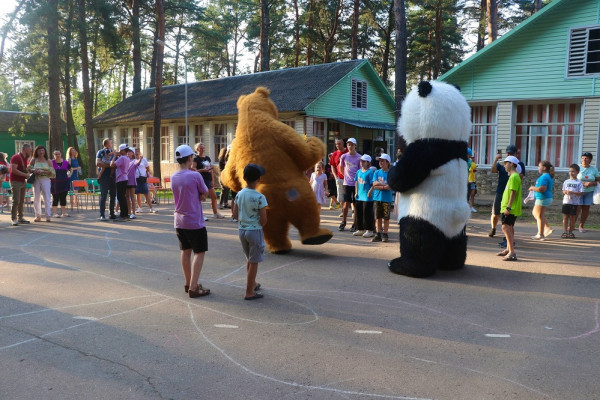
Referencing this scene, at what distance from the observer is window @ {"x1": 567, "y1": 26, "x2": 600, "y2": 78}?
49.2ft

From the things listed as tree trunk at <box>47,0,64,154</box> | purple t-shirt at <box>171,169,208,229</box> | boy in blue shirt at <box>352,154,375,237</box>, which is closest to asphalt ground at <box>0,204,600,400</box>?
purple t-shirt at <box>171,169,208,229</box>

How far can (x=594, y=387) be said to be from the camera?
3.51 meters

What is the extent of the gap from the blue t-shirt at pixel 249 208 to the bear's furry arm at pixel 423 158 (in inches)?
83.7

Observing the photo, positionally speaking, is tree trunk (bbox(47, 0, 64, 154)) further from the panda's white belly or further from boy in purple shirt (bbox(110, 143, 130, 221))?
the panda's white belly

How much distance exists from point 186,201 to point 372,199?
175 inches

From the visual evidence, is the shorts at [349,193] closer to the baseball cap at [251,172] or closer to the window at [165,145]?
the baseball cap at [251,172]

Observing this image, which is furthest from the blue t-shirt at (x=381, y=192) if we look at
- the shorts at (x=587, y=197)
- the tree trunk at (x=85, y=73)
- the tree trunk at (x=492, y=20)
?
the tree trunk at (x=85, y=73)

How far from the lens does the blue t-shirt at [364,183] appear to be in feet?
29.4

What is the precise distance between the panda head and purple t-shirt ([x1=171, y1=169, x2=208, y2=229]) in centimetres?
300

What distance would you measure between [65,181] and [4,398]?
10.2 metres

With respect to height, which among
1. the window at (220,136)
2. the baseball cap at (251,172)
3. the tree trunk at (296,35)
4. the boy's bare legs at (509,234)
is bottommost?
the boy's bare legs at (509,234)

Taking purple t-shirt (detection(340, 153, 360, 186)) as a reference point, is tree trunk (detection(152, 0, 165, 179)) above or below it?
above

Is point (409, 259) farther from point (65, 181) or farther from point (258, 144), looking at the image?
point (65, 181)

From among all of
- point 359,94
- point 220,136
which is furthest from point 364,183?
point 220,136
